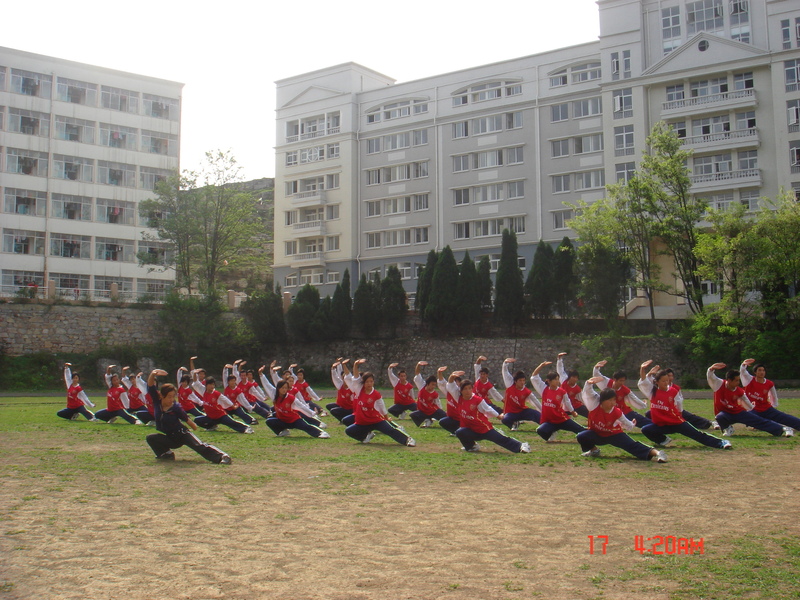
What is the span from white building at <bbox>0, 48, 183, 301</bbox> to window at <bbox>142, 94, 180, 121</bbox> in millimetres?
75

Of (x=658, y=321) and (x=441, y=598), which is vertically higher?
(x=658, y=321)

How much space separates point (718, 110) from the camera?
147 ft

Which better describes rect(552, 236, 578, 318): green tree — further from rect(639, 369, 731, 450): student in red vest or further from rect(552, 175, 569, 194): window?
rect(639, 369, 731, 450): student in red vest

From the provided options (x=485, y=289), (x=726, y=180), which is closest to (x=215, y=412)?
(x=485, y=289)

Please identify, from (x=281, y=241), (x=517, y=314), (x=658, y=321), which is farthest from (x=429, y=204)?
(x=658, y=321)

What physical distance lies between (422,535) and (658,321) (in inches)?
1396

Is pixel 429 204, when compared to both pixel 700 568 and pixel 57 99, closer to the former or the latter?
pixel 57 99

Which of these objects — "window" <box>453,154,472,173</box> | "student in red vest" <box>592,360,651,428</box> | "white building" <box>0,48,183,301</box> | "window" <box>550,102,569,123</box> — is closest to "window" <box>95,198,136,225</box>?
"white building" <box>0,48,183,301</box>

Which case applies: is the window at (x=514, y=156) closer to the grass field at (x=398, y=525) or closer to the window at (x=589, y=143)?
the window at (x=589, y=143)

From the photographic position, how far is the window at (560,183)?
5109 cm

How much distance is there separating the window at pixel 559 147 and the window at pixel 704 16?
10.0m

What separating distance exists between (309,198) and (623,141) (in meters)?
24.8

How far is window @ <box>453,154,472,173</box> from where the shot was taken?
54969 millimetres

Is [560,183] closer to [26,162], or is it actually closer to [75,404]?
[26,162]
